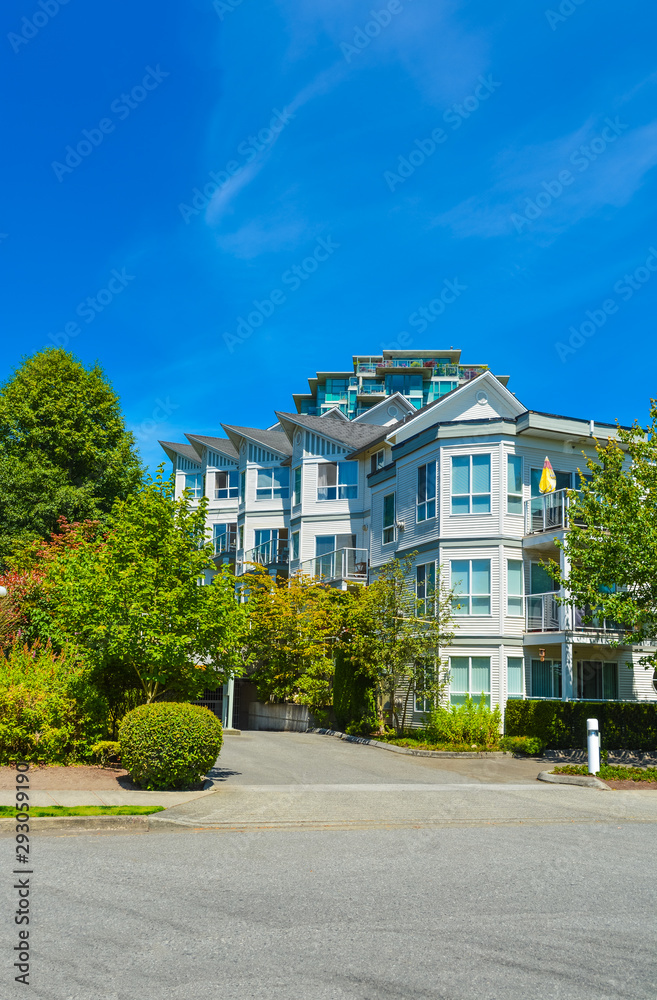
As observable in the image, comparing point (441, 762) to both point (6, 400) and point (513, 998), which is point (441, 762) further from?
point (6, 400)

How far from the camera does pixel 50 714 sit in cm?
1594

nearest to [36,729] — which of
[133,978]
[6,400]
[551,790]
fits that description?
[551,790]

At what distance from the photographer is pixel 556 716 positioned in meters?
22.7

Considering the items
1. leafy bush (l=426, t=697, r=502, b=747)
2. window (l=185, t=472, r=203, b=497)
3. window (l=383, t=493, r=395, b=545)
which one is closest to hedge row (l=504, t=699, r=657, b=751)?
leafy bush (l=426, t=697, r=502, b=747)

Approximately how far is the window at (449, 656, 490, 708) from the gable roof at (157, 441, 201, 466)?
31.3 metres

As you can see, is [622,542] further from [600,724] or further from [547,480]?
[547,480]

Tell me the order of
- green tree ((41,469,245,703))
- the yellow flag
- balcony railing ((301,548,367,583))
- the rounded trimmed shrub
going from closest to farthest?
1. the rounded trimmed shrub
2. green tree ((41,469,245,703))
3. the yellow flag
4. balcony railing ((301,548,367,583))

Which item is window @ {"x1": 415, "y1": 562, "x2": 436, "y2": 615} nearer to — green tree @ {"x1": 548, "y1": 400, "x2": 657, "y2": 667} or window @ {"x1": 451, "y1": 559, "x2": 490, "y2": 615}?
window @ {"x1": 451, "y1": 559, "x2": 490, "y2": 615}

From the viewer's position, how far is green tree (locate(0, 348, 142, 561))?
3462cm

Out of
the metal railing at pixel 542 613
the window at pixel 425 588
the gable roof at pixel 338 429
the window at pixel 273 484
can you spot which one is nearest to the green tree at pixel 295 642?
the window at pixel 425 588

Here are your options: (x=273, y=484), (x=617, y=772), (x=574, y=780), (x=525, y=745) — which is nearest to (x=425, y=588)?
(x=525, y=745)

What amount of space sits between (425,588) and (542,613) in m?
4.11

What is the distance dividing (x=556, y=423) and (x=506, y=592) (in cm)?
583

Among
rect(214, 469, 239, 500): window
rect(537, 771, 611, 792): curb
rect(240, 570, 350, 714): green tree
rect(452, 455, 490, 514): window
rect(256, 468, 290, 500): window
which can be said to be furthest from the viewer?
rect(214, 469, 239, 500): window
